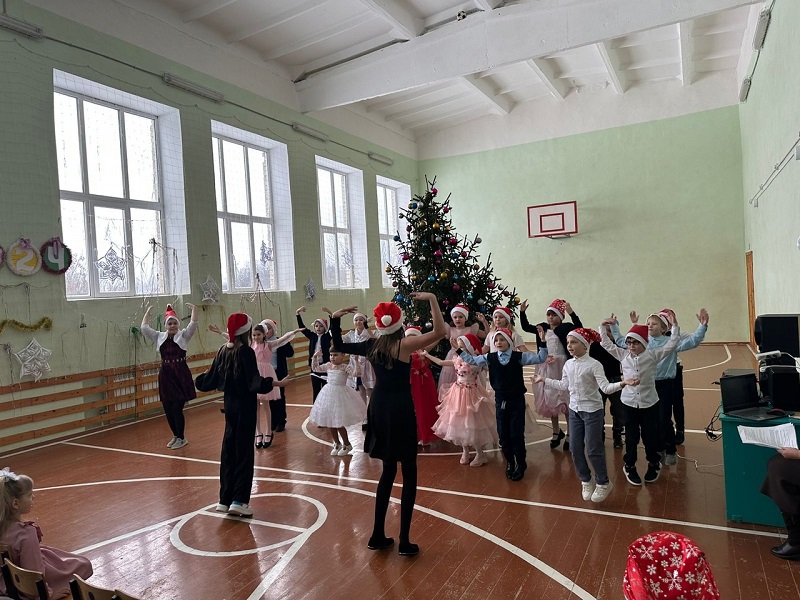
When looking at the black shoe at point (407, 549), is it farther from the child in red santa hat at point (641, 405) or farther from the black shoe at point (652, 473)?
the black shoe at point (652, 473)

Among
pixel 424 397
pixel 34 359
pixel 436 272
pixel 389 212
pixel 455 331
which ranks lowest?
pixel 424 397

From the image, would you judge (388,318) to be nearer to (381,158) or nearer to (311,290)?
(311,290)

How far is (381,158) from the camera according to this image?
16.3 m

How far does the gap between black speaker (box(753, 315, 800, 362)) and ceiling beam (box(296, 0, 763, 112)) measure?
6690mm

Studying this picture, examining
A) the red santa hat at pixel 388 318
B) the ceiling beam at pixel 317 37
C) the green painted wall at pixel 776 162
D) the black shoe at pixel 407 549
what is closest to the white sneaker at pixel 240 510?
the black shoe at pixel 407 549

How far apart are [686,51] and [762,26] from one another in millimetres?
3657

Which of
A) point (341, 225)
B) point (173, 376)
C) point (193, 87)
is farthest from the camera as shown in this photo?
point (341, 225)

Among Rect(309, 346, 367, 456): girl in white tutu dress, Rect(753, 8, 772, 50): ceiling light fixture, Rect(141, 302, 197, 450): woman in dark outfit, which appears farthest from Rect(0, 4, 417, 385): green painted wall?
Rect(753, 8, 772, 50): ceiling light fixture

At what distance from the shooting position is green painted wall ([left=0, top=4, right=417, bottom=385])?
24.8ft

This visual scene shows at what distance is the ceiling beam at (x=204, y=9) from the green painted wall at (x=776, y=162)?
27.9ft

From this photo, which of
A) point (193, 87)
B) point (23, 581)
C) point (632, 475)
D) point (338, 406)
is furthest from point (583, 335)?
point (193, 87)

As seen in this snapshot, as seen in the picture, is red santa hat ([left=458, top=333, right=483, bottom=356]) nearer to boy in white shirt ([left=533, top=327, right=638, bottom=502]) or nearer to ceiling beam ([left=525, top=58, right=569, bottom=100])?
boy in white shirt ([left=533, top=327, right=638, bottom=502])

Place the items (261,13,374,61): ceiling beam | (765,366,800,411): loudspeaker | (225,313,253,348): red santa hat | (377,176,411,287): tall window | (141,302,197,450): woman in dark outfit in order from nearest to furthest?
(765,366,800,411): loudspeaker < (225,313,253,348): red santa hat < (141,302,197,450): woman in dark outfit < (261,13,374,61): ceiling beam < (377,176,411,287): tall window

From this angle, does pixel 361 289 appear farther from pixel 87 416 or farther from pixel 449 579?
pixel 449 579
